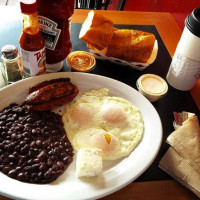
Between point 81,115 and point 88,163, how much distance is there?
1.16 ft

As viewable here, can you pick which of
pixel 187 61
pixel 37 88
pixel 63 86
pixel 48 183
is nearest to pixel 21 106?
pixel 37 88

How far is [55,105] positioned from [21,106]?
0.20 m

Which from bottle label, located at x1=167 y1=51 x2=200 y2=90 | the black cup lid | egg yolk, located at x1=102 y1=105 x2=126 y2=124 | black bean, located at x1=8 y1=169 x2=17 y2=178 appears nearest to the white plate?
black bean, located at x1=8 y1=169 x2=17 y2=178

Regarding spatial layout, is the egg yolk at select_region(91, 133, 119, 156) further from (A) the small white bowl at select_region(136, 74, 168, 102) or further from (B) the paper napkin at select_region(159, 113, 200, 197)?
(A) the small white bowl at select_region(136, 74, 168, 102)

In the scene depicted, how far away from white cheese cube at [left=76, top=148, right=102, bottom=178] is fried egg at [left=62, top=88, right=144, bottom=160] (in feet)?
0.34

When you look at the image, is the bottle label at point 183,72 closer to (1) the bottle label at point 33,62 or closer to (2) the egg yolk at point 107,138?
(2) the egg yolk at point 107,138

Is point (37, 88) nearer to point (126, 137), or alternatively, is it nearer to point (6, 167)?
point (6, 167)

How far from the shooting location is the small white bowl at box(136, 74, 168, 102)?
5.34ft

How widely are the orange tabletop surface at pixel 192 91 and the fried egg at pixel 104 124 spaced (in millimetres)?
193

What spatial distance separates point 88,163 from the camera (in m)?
1.21

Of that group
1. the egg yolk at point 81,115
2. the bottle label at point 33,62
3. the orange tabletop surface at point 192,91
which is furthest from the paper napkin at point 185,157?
the bottle label at point 33,62

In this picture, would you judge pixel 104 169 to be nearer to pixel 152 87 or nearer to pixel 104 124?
pixel 104 124

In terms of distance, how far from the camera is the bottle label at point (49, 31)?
1456mm

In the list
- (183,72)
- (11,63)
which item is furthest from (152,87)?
(11,63)
